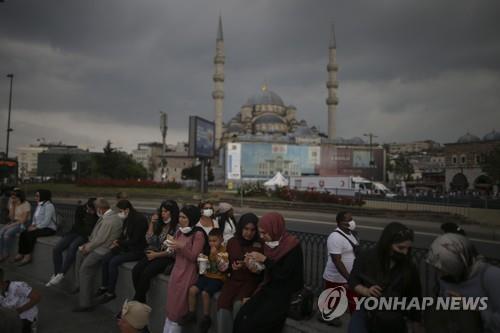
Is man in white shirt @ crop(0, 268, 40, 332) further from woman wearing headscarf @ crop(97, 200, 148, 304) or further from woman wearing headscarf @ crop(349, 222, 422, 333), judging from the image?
woman wearing headscarf @ crop(349, 222, 422, 333)

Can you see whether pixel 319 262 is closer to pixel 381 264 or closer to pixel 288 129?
pixel 381 264

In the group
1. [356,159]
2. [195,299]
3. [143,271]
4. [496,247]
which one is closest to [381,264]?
[195,299]

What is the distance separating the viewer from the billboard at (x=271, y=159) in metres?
71.2

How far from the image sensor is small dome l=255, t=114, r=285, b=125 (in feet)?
297

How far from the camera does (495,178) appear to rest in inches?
1421

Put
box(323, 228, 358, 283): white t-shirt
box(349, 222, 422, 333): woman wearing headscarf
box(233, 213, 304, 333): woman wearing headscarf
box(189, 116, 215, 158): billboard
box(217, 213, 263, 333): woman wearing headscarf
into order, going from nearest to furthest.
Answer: box(349, 222, 422, 333): woman wearing headscarf → box(233, 213, 304, 333): woman wearing headscarf → box(217, 213, 263, 333): woman wearing headscarf → box(323, 228, 358, 283): white t-shirt → box(189, 116, 215, 158): billboard

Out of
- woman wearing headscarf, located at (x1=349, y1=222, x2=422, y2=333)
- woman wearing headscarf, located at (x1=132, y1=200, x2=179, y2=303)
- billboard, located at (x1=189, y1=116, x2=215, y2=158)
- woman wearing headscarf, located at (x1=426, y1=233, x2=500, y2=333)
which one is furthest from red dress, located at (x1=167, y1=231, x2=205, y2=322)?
billboard, located at (x1=189, y1=116, x2=215, y2=158)

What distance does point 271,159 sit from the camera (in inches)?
2923

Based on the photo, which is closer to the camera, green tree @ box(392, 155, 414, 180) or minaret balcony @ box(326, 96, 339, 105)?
minaret balcony @ box(326, 96, 339, 105)

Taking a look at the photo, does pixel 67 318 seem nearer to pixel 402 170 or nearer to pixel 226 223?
pixel 226 223

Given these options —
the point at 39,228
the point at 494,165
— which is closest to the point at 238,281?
the point at 39,228

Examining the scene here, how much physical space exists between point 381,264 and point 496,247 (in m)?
10.7

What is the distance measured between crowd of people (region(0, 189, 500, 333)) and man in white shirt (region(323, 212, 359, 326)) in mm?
12

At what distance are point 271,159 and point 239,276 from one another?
70725 millimetres
